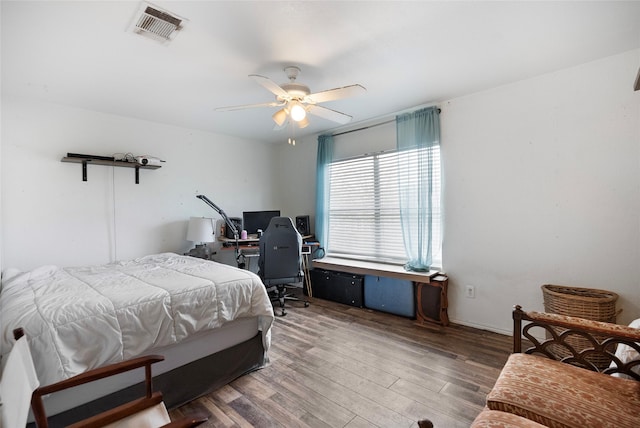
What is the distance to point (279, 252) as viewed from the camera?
3.32m

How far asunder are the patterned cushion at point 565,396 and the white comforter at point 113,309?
5.24 ft

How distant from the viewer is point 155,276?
2.27 m

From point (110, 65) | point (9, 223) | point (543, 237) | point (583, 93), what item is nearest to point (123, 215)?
point (9, 223)

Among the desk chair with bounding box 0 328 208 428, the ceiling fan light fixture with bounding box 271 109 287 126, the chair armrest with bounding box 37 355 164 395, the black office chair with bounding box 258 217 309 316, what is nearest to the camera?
the desk chair with bounding box 0 328 208 428

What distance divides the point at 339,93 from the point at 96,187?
9.55 ft

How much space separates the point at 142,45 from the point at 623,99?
11.9 ft

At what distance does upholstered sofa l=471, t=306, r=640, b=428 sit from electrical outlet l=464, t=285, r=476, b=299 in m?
1.45

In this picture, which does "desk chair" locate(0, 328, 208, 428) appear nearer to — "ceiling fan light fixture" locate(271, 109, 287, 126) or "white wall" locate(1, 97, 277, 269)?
"ceiling fan light fixture" locate(271, 109, 287, 126)

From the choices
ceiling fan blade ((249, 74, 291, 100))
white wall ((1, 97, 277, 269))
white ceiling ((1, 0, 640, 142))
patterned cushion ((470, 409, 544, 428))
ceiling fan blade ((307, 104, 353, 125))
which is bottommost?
patterned cushion ((470, 409, 544, 428))

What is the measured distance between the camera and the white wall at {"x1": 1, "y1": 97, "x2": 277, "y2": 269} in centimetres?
272

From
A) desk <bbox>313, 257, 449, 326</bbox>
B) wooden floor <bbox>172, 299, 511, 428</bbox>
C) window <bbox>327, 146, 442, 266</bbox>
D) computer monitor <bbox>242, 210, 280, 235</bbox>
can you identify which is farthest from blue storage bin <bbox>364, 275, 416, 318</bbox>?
computer monitor <bbox>242, 210, 280, 235</bbox>

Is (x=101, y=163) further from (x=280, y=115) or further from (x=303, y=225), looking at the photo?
(x=303, y=225)

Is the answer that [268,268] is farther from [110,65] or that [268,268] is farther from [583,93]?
[583,93]

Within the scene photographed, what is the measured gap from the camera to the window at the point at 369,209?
3.56 meters
